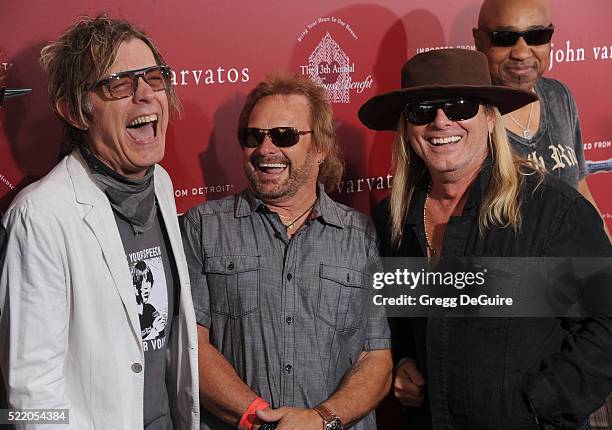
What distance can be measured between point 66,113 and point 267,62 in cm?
109

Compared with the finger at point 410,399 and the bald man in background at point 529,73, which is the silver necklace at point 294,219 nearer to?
the finger at point 410,399

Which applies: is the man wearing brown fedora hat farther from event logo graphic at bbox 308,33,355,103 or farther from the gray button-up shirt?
event logo graphic at bbox 308,33,355,103

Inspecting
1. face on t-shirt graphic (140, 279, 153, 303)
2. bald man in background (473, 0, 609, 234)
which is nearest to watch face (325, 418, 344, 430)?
face on t-shirt graphic (140, 279, 153, 303)

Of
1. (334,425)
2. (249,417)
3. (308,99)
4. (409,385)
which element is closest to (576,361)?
(409,385)

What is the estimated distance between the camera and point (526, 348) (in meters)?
2.38

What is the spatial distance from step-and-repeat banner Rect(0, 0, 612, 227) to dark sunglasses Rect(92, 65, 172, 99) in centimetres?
74

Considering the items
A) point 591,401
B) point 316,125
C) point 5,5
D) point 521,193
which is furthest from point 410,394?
point 5,5

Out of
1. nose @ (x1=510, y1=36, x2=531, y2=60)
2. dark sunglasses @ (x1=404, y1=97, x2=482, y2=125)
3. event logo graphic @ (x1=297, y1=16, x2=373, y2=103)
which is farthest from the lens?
event logo graphic @ (x1=297, y1=16, x2=373, y2=103)

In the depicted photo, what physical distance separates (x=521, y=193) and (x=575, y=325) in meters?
0.45

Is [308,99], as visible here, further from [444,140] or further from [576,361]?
[576,361]

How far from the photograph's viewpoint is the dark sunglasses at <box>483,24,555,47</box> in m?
3.03

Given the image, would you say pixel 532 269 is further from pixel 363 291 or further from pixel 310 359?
pixel 310 359

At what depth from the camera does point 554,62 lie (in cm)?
342

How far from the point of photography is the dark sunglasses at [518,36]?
3029 mm
